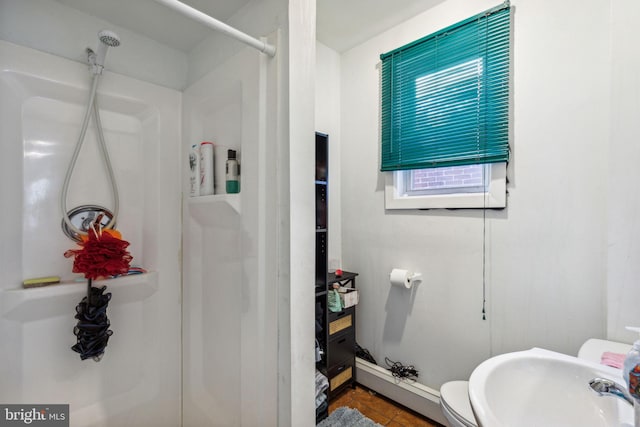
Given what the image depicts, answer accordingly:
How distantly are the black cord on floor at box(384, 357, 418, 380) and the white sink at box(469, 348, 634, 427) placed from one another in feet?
3.39

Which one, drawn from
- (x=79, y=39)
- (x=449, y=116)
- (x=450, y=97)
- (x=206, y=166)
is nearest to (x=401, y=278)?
(x=449, y=116)

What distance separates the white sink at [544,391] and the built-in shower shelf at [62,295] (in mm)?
1471

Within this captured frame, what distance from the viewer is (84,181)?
133cm

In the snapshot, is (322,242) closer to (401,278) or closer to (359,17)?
(401,278)

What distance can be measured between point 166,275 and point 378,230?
1.36 m

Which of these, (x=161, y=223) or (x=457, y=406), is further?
(x=161, y=223)

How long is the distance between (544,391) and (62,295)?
1847mm

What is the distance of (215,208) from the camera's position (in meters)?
1.30

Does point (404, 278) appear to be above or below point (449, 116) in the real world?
below

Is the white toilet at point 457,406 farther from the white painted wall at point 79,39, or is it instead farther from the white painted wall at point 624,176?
the white painted wall at point 79,39

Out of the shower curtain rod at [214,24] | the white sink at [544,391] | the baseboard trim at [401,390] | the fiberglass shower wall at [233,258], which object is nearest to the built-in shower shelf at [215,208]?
the fiberglass shower wall at [233,258]

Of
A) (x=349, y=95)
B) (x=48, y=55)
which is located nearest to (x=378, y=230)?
(x=349, y=95)

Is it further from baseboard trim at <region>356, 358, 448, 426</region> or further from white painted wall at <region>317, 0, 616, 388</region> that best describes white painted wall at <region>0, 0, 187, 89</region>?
baseboard trim at <region>356, 358, 448, 426</region>

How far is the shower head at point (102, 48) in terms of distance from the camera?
109 cm
